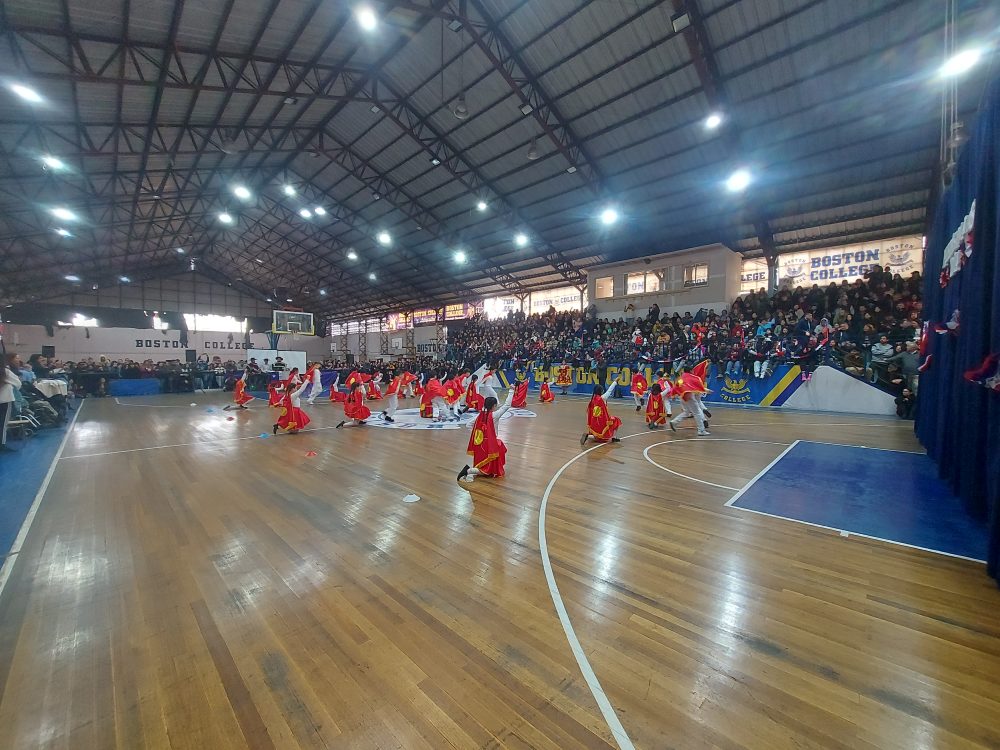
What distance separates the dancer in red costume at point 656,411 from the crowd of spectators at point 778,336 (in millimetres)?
7287

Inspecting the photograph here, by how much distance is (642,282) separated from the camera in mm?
23594

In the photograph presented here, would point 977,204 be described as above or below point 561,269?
below

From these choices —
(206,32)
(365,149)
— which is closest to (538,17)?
(206,32)

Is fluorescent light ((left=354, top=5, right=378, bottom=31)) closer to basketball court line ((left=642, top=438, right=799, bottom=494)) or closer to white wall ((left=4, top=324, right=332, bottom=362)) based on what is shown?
basketball court line ((left=642, top=438, right=799, bottom=494))

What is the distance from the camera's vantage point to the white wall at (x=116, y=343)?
1012 inches

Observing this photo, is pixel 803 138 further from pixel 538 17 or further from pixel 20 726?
pixel 20 726

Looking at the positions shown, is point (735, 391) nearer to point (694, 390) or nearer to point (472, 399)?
point (694, 390)

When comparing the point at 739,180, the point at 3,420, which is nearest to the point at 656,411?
the point at 739,180

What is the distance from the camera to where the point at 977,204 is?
4.07 meters

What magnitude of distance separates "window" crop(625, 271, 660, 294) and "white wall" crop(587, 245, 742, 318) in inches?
9.0

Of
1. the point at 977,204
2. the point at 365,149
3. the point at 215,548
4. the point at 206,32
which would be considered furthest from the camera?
the point at 365,149

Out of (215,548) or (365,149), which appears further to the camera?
(365,149)

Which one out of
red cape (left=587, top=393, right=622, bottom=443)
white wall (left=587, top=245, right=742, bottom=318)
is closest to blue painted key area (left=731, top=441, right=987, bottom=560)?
red cape (left=587, top=393, right=622, bottom=443)

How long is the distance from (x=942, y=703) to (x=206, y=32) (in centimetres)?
1737
